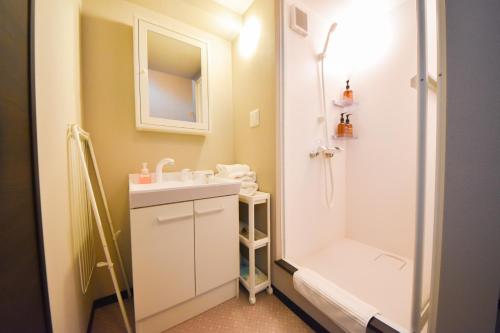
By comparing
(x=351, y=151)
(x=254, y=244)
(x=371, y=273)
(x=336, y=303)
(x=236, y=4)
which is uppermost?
(x=236, y=4)

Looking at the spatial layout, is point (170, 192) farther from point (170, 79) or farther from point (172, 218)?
point (170, 79)

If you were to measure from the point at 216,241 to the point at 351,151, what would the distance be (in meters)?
1.44

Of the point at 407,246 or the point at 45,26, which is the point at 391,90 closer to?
the point at 407,246

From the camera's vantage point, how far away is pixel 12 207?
0.37 meters

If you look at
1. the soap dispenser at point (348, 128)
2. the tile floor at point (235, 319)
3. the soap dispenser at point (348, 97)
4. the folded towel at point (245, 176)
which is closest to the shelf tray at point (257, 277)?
the tile floor at point (235, 319)

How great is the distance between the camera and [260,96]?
1233mm

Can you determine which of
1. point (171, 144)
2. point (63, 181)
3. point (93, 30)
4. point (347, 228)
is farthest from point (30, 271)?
point (347, 228)

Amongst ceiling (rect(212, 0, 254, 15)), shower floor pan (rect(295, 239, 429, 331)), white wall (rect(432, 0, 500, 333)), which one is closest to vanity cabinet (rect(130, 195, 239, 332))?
shower floor pan (rect(295, 239, 429, 331))

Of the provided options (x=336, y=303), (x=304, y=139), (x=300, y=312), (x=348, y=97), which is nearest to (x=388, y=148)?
(x=348, y=97)

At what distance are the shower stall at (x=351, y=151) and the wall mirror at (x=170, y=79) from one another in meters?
0.67

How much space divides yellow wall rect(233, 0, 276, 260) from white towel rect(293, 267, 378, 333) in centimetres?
33

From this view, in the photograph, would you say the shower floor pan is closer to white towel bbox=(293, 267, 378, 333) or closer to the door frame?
white towel bbox=(293, 267, 378, 333)

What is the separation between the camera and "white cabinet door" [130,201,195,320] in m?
0.81

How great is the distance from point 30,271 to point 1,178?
0.85 ft
